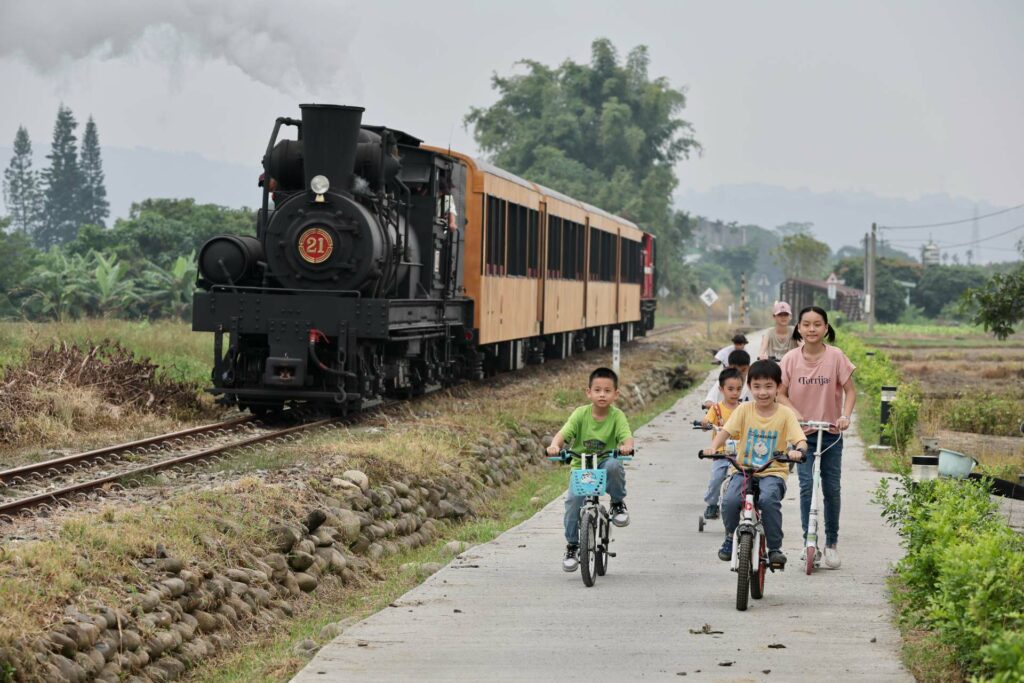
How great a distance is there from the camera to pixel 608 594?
9.16m

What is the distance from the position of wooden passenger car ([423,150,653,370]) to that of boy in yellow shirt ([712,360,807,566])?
13284 mm

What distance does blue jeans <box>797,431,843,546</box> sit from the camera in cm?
1015

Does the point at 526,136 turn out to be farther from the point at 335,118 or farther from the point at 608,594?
the point at 608,594

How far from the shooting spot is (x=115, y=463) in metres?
14.3

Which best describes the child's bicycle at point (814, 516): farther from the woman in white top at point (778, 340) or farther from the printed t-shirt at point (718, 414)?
the woman in white top at point (778, 340)

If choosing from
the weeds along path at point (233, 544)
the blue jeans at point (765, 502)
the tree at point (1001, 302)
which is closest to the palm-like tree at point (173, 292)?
the tree at point (1001, 302)

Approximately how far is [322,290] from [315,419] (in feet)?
5.91

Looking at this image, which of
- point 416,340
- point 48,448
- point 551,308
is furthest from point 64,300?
point 48,448

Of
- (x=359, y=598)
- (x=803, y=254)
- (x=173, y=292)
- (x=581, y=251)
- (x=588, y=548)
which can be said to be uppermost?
(x=803, y=254)

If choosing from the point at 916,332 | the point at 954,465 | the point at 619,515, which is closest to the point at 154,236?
the point at 916,332

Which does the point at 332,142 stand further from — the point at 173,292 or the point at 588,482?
the point at 173,292

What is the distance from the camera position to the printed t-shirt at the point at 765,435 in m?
9.16

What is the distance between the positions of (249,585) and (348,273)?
8874 mm

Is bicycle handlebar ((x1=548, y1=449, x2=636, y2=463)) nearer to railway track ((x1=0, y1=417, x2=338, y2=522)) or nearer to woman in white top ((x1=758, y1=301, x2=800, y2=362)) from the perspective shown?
woman in white top ((x1=758, y1=301, x2=800, y2=362))
